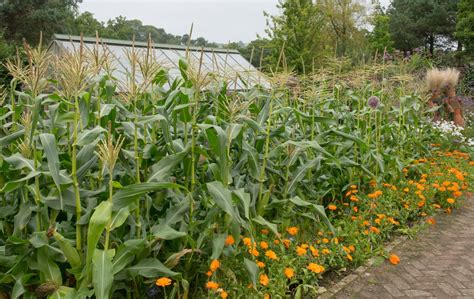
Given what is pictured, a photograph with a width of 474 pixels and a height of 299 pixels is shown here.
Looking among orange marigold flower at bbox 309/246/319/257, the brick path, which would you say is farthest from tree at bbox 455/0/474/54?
orange marigold flower at bbox 309/246/319/257

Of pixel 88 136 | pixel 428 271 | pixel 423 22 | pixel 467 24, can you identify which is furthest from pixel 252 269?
pixel 423 22

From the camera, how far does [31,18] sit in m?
20.9

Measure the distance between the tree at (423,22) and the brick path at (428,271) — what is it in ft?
86.4

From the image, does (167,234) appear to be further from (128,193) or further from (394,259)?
(394,259)

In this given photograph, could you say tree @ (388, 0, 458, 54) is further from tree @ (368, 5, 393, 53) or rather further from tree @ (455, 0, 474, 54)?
tree @ (455, 0, 474, 54)

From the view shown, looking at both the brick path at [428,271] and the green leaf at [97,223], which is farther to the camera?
the brick path at [428,271]

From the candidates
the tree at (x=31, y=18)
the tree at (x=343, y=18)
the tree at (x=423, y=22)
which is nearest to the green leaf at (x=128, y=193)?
the tree at (x=343, y=18)

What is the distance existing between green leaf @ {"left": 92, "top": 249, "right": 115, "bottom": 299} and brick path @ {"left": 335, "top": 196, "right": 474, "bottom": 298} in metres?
1.53

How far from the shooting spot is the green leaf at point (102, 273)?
173 cm

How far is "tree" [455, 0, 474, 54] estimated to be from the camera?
18.5 metres

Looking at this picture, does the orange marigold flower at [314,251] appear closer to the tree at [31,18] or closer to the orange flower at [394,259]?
the orange flower at [394,259]

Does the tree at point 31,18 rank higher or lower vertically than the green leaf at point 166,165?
higher

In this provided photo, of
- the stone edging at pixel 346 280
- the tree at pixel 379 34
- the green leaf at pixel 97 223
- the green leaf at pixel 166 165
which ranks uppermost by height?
the tree at pixel 379 34

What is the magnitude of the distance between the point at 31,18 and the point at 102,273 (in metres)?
22.7
